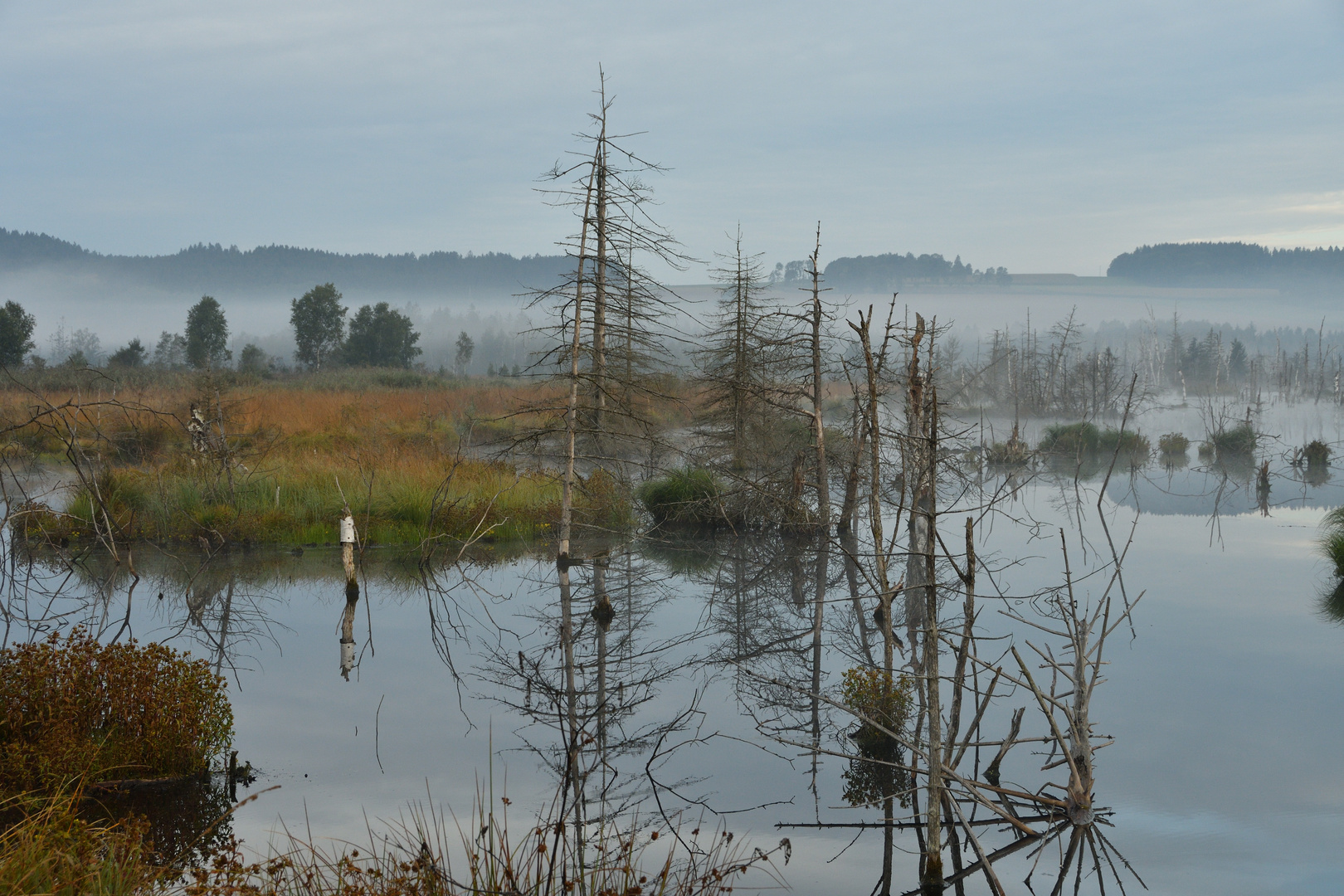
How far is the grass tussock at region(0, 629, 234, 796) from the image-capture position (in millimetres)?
6465

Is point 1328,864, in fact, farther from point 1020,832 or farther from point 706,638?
point 706,638

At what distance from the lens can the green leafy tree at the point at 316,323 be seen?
7619 centimetres

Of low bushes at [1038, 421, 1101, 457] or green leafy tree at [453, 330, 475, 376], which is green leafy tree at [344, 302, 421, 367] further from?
low bushes at [1038, 421, 1101, 457]

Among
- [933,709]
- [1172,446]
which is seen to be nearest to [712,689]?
[933,709]

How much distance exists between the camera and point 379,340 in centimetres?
7394

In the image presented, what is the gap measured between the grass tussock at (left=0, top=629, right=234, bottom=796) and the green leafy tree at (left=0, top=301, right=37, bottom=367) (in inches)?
1988

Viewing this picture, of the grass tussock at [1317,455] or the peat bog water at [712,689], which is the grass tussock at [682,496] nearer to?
the peat bog water at [712,689]

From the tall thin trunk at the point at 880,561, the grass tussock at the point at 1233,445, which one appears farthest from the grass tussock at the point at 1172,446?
the tall thin trunk at the point at 880,561

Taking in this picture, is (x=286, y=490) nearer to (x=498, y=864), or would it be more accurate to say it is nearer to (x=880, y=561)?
(x=880, y=561)

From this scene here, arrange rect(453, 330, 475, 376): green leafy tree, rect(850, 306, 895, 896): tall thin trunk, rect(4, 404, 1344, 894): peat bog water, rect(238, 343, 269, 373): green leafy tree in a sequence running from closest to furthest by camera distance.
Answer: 1. rect(850, 306, 895, 896): tall thin trunk
2. rect(4, 404, 1344, 894): peat bog water
3. rect(238, 343, 269, 373): green leafy tree
4. rect(453, 330, 475, 376): green leafy tree

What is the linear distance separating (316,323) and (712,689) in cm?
7304

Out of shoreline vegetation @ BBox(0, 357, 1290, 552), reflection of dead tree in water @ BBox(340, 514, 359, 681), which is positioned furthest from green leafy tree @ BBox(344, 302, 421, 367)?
reflection of dead tree in water @ BBox(340, 514, 359, 681)

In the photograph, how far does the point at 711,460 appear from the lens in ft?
73.4

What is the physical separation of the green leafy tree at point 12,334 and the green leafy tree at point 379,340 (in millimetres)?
23140
